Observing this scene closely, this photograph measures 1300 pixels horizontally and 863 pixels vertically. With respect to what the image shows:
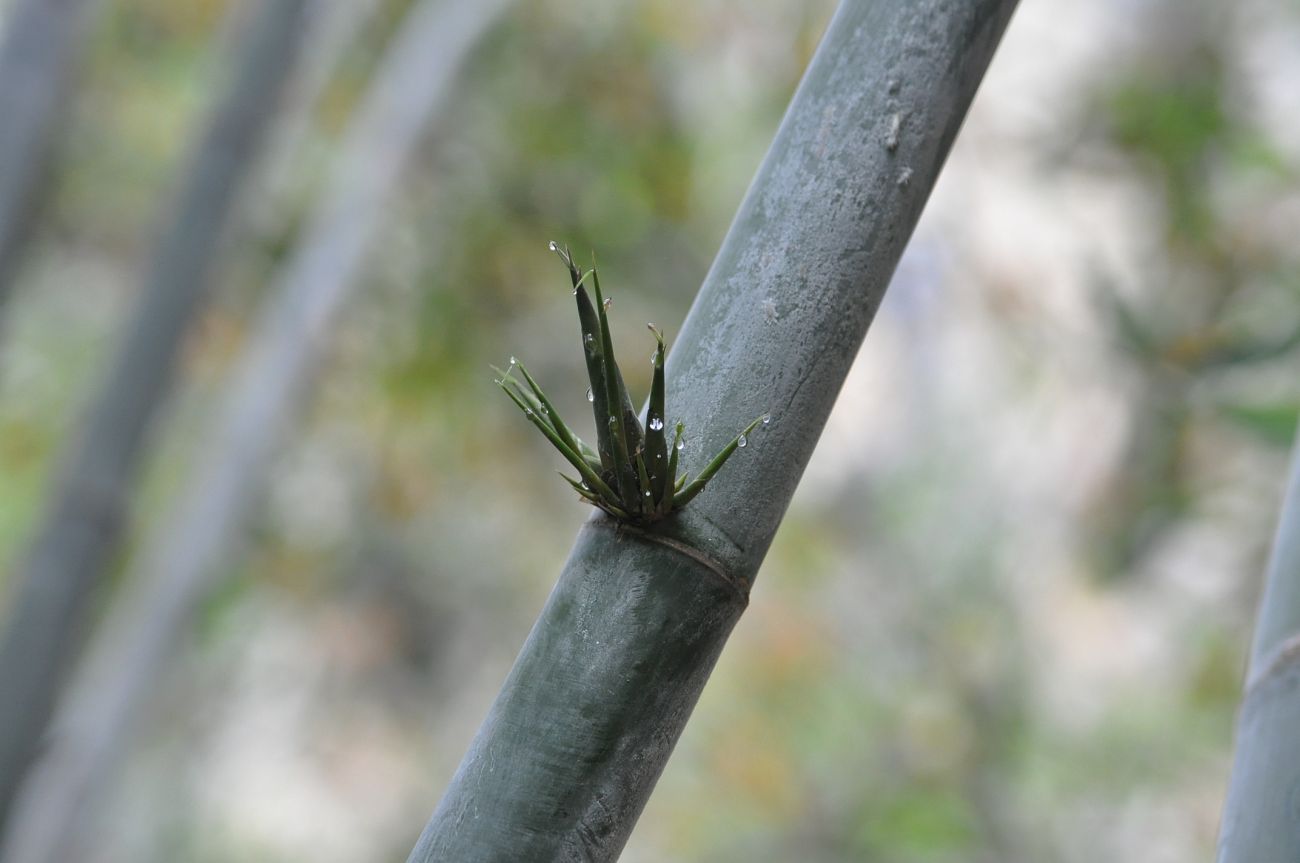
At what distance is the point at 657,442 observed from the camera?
0.36m

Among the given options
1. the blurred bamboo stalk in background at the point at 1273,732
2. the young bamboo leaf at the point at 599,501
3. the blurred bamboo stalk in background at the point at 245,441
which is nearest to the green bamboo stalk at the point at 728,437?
the young bamboo leaf at the point at 599,501

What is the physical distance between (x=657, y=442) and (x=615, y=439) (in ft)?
0.04

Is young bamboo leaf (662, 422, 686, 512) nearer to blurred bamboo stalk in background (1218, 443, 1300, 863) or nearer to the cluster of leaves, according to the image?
the cluster of leaves

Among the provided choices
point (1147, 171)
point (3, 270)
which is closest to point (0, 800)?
point (3, 270)

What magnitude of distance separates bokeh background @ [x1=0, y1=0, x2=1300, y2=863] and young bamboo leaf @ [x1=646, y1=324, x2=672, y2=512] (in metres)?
1.79

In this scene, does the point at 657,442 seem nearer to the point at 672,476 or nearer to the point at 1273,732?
the point at 672,476

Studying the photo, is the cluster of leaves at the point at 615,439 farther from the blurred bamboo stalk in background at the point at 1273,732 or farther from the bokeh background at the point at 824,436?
the bokeh background at the point at 824,436

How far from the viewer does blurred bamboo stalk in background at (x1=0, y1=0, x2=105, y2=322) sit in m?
1.41

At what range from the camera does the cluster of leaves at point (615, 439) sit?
1.14 feet

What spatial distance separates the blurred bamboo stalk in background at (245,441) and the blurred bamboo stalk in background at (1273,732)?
1.69m

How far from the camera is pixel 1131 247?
2.79m

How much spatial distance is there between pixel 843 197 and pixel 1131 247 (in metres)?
2.61

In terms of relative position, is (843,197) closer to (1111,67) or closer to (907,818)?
(907,818)

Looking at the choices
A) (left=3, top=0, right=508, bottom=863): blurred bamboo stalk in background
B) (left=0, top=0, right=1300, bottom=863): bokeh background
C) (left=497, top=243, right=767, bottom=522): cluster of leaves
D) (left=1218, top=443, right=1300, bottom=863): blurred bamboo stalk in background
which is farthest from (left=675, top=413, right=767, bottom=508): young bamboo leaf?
(left=0, top=0, right=1300, bottom=863): bokeh background
